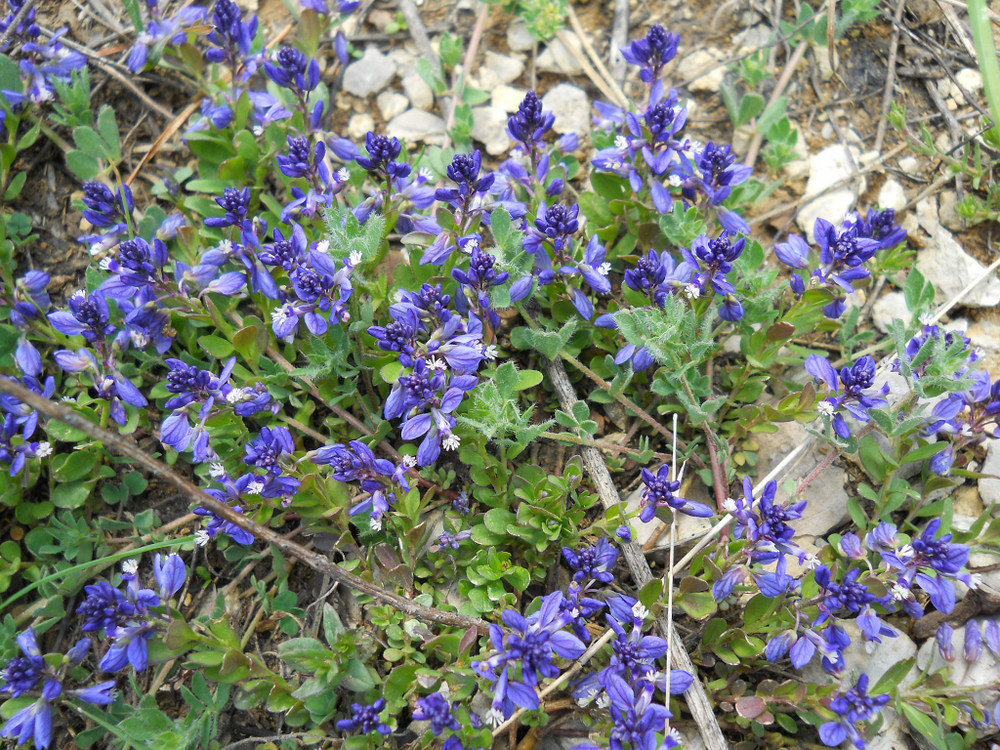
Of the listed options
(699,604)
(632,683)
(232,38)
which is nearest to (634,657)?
(632,683)

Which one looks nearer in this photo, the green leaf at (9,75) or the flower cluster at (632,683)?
the flower cluster at (632,683)

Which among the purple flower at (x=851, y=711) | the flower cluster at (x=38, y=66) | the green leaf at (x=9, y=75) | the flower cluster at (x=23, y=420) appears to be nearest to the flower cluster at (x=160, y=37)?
the flower cluster at (x=38, y=66)

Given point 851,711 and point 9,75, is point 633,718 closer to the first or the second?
point 851,711

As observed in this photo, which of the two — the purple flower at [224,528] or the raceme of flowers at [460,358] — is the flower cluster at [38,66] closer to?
the raceme of flowers at [460,358]

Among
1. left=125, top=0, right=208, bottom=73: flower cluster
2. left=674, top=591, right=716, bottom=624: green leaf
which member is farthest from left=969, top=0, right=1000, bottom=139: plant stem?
left=125, top=0, right=208, bottom=73: flower cluster

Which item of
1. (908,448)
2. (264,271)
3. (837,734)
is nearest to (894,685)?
(837,734)

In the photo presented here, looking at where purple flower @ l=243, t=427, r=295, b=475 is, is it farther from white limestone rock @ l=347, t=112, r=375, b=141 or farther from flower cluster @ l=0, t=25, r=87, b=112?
flower cluster @ l=0, t=25, r=87, b=112
